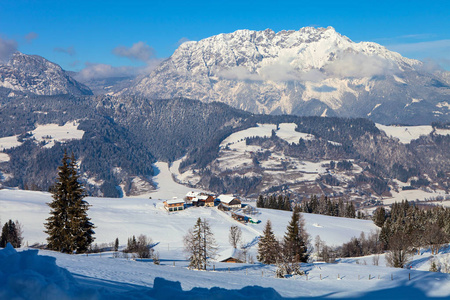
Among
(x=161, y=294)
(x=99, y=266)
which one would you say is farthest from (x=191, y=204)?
(x=161, y=294)

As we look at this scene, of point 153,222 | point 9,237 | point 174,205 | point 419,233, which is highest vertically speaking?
point 174,205

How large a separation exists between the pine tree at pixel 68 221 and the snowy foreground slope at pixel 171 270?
12.2ft

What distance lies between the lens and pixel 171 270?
27.6 metres

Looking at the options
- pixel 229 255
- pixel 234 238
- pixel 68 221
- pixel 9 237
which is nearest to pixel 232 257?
pixel 229 255

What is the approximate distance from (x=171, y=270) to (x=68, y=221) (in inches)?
553

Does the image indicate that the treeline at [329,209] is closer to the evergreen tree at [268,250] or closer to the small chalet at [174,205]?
the small chalet at [174,205]

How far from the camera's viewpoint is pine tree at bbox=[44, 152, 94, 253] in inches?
1385

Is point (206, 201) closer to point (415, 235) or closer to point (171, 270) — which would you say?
point (415, 235)

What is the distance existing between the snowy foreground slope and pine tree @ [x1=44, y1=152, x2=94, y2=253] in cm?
371

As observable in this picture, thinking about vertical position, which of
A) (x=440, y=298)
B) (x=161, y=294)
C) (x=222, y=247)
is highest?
(x=161, y=294)

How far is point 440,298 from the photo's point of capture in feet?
58.4

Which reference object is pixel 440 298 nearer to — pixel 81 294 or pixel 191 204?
pixel 81 294

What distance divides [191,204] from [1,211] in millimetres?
60326

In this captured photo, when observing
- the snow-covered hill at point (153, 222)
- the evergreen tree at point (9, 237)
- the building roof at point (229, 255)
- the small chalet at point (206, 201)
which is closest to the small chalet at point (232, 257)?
the building roof at point (229, 255)
